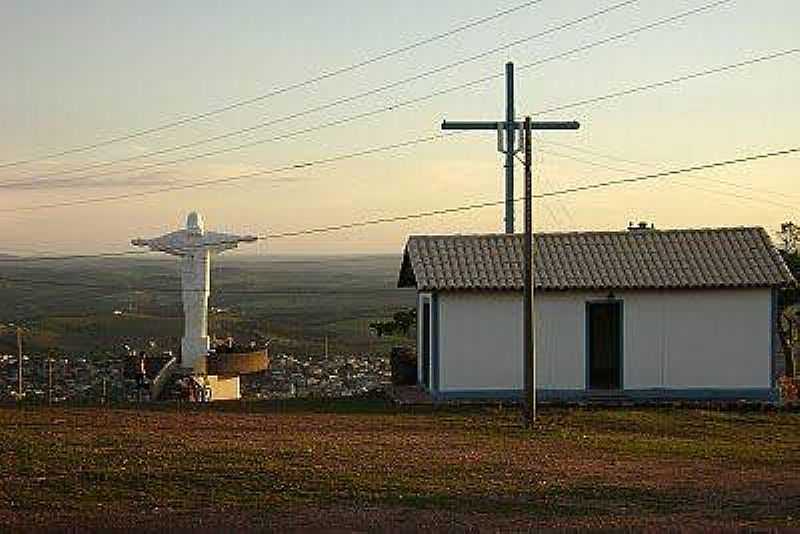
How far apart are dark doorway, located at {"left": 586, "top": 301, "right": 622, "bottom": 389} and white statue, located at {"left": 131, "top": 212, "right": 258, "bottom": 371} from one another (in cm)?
1063

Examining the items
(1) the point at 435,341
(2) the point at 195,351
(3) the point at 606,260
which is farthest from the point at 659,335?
(2) the point at 195,351

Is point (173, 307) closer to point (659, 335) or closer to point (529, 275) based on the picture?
point (659, 335)

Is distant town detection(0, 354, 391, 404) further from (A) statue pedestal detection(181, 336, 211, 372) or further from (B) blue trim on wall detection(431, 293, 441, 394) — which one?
(B) blue trim on wall detection(431, 293, 441, 394)

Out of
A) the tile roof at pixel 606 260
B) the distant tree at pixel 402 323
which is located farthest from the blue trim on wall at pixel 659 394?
the distant tree at pixel 402 323

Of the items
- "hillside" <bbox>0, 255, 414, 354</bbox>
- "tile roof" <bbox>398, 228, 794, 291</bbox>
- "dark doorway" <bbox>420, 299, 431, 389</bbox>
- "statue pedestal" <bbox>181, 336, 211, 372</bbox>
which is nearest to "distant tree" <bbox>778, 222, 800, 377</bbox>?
"tile roof" <bbox>398, 228, 794, 291</bbox>

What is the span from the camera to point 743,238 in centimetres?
3216

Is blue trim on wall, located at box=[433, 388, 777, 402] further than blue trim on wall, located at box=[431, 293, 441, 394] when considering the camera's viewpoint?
Yes

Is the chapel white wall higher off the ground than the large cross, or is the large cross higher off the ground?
the large cross

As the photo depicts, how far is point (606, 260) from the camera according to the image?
103 feet

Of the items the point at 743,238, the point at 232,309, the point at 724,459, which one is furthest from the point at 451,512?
the point at 232,309

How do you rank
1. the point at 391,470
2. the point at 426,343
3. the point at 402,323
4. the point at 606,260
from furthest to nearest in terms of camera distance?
the point at 402,323 → the point at 426,343 → the point at 606,260 → the point at 391,470

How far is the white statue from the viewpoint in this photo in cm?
3581

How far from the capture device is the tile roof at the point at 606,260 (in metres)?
30.2

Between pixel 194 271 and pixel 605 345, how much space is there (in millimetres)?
11765
